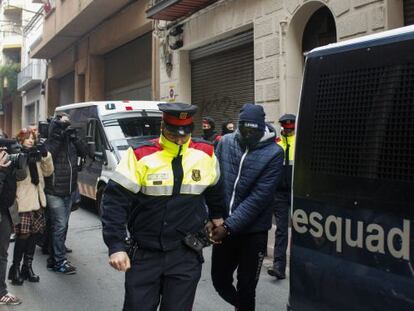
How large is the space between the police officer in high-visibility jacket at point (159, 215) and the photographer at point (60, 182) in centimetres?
320

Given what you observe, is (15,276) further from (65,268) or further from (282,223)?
(282,223)

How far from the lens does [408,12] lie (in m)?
8.09

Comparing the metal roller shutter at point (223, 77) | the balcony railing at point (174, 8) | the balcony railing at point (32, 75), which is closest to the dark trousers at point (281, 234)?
the metal roller shutter at point (223, 77)

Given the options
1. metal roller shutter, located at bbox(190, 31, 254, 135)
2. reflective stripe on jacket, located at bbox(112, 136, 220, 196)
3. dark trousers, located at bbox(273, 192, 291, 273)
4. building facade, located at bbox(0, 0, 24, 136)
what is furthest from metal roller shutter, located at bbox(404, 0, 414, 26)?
building facade, located at bbox(0, 0, 24, 136)

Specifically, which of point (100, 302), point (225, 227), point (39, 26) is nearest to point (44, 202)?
point (100, 302)

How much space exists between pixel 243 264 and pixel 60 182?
2.95 m

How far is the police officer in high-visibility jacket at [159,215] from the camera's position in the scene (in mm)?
2893

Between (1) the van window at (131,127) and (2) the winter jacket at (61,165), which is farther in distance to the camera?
(1) the van window at (131,127)

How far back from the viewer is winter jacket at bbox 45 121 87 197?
596 cm

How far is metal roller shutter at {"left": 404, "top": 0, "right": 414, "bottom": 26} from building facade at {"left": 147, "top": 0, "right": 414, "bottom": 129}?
0.01 m

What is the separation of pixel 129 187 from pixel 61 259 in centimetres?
371

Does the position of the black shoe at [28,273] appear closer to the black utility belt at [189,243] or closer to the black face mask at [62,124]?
the black face mask at [62,124]

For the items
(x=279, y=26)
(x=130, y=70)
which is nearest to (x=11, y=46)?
(x=130, y=70)

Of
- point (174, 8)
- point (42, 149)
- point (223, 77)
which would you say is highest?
point (174, 8)
